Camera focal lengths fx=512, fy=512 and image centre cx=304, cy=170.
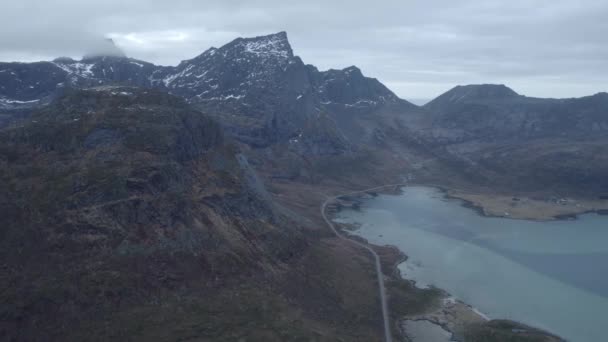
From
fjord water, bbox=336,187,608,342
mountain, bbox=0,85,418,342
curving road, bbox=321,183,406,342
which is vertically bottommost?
fjord water, bbox=336,187,608,342

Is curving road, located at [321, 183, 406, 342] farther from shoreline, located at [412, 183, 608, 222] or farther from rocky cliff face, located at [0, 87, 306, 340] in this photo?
shoreline, located at [412, 183, 608, 222]

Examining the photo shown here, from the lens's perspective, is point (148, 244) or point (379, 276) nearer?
point (148, 244)

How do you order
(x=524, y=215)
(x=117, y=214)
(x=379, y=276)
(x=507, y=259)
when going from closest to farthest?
(x=117, y=214) < (x=379, y=276) < (x=507, y=259) < (x=524, y=215)

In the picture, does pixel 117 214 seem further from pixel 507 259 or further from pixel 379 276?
pixel 507 259

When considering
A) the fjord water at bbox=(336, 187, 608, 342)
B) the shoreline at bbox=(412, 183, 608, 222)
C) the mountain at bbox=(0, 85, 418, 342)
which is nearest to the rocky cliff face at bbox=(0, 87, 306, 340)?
the mountain at bbox=(0, 85, 418, 342)

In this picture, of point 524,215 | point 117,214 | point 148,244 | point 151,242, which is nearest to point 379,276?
point 151,242
